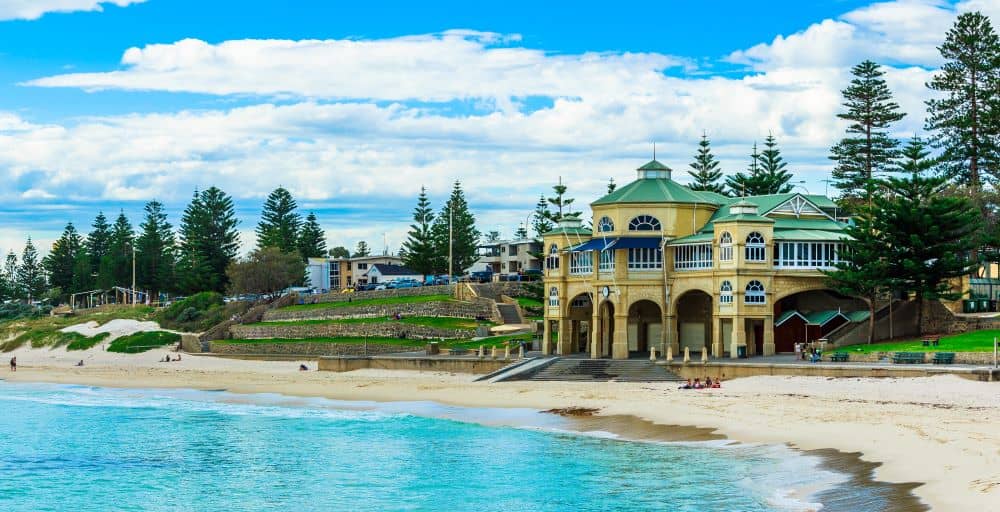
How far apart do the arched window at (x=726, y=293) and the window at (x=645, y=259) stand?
3.32 m

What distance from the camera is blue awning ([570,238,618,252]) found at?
4962 cm

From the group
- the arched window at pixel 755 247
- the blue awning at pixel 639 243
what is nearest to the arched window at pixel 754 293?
the arched window at pixel 755 247

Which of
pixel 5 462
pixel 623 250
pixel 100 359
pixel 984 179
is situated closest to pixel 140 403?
pixel 5 462

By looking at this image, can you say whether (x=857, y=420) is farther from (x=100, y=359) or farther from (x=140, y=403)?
(x=100, y=359)

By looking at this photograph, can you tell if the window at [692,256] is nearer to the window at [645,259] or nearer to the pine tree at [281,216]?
the window at [645,259]

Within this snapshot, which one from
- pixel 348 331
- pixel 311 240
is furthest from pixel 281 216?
pixel 348 331

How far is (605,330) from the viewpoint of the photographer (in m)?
51.8

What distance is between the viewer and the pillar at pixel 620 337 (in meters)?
49.2

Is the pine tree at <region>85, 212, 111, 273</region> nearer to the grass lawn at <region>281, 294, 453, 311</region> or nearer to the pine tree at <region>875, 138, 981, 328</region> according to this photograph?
the grass lawn at <region>281, 294, 453, 311</region>

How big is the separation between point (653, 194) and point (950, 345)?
14.4m

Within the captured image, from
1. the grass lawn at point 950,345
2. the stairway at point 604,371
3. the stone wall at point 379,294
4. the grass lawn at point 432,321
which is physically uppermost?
the stone wall at point 379,294

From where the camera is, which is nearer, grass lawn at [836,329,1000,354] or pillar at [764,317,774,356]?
grass lawn at [836,329,1000,354]

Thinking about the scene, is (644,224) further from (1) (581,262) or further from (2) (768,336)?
(2) (768,336)

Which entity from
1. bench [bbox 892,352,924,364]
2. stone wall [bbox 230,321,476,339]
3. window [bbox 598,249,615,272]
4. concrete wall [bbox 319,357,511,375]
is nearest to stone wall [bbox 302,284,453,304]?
stone wall [bbox 230,321,476,339]
